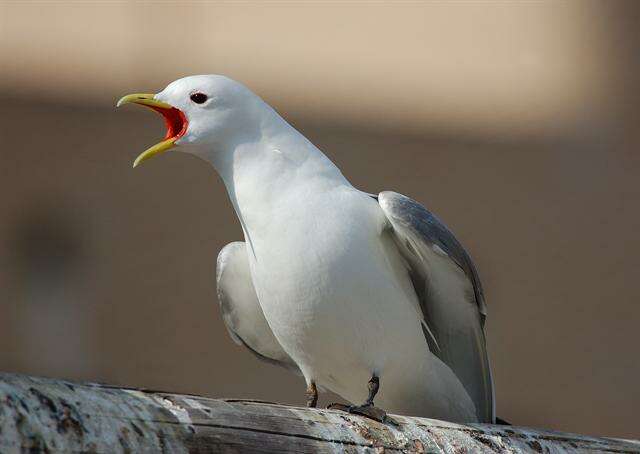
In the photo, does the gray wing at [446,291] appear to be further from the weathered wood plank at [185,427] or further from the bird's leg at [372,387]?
the weathered wood plank at [185,427]

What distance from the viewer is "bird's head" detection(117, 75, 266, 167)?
3.69 metres

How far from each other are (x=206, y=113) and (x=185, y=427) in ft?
4.12

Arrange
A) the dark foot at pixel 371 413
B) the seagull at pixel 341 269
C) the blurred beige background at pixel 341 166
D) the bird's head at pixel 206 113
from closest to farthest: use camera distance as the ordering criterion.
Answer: the dark foot at pixel 371 413, the seagull at pixel 341 269, the bird's head at pixel 206 113, the blurred beige background at pixel 341 166

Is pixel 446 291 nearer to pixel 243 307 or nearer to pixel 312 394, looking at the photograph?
pixel 312 394

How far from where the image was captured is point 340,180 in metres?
3.68

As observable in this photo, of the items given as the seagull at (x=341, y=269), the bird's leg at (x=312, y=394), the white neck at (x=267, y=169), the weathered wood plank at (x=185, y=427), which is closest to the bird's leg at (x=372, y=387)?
the seagull at (x=341, y=269)

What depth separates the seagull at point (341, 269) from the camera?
11.5ft

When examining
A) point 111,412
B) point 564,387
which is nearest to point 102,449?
point 111,412

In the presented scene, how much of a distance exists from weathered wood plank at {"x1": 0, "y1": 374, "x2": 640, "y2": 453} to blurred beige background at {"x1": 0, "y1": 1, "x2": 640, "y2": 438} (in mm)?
5160

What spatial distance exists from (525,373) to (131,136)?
2.66 metres

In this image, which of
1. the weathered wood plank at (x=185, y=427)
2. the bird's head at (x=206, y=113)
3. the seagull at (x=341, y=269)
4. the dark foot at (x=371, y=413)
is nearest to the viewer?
the weathered wood plank at (x=185, y=427)

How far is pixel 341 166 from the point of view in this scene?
27.4 feet

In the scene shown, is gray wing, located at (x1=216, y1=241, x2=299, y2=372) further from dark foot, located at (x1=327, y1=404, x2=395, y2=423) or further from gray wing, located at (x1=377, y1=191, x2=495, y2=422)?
dark foot, located at (x1=327, y1=404, x2=395, y2=423)

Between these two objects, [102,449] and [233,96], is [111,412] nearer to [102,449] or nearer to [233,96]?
[102,449]
